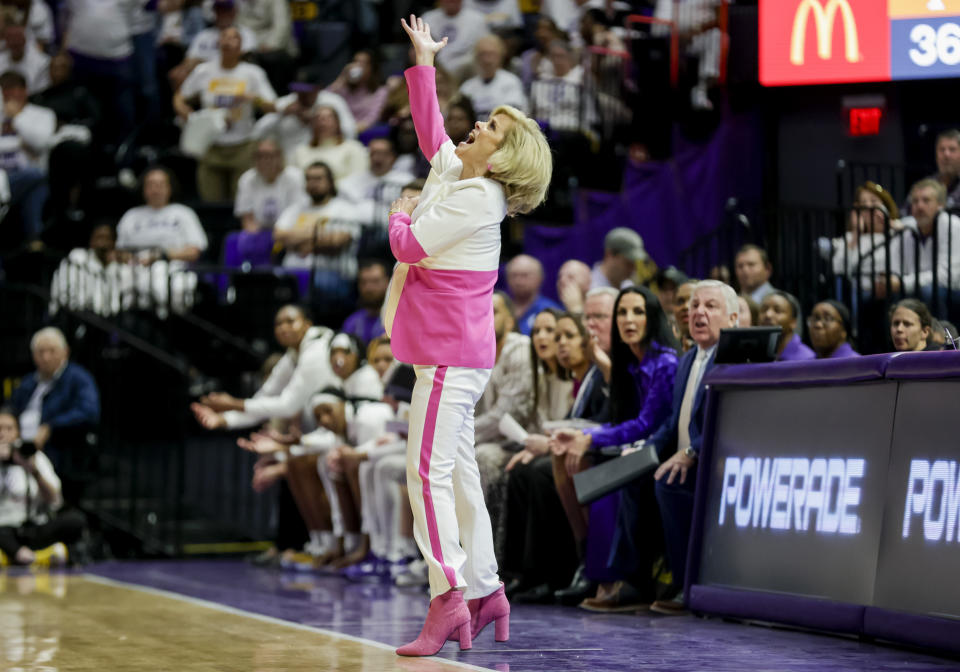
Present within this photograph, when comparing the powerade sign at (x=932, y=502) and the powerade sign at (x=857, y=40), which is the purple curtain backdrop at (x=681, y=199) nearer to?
the powerade sign at (x=857, y=40)

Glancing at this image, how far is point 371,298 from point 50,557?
3.01 m

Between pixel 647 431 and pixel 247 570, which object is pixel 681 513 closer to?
pixel 647 431

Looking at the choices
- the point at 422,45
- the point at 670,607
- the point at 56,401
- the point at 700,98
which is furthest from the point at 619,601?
the point at 700,98

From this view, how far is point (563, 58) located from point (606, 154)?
107 cm

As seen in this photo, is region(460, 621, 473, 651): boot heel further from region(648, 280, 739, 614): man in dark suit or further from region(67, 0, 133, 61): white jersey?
region(67, 0, 133, 61): white jersey

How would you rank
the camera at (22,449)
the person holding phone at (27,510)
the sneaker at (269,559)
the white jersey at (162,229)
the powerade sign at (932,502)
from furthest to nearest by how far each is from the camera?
the white jersey at (162,229) < the sneaker at (269,559) < the camera at (22,449) < the person holding phone at (27,510) < the powerade sign at (932,502)

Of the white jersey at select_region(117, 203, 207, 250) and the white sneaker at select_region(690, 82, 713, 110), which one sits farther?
the white jersey at select_region(117, 203, 207, 250)

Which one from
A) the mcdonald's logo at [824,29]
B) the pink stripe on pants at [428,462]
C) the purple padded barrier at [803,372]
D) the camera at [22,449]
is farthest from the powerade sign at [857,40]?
the camera at [22,449]

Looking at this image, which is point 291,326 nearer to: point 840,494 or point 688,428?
point 688,428

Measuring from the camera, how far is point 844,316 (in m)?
8.08

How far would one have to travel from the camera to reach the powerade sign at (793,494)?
584cm

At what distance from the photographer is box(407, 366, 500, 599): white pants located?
17.6 feet

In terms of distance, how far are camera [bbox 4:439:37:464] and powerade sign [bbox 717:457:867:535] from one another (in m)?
5.83

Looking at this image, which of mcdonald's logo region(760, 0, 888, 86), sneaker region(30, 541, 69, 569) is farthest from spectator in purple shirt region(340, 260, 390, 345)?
mcdonald's logo region(760, 0, 888, 86)
